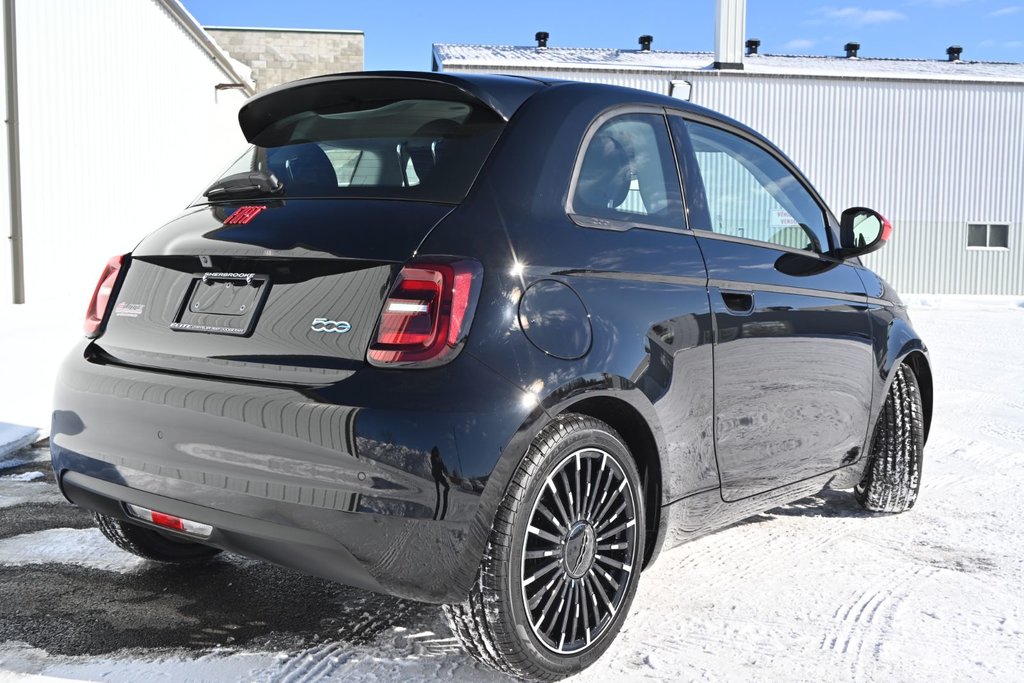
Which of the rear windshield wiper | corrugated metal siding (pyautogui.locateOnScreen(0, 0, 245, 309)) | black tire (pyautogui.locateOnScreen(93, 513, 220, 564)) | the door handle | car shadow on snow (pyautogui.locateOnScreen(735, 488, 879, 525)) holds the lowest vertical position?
car shadow on snow (pyautogui.locateOnScreen(735, 488, 879, 525))

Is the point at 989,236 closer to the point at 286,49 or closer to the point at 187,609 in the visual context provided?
the point at 286,49

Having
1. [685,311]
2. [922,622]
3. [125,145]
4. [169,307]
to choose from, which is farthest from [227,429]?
[125,145]

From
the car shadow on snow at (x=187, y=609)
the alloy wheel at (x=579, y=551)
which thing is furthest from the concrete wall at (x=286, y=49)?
the alloy wheel at (x=579, y=551)

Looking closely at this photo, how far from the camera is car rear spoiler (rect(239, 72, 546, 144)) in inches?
111

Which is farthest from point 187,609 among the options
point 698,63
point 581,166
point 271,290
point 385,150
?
point 698,63

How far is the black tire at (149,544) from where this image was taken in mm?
3395

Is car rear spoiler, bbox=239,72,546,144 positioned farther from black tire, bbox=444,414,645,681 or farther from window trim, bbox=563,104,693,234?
black tire, bbox=444,414,645,681

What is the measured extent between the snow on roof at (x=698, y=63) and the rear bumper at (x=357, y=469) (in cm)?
2166

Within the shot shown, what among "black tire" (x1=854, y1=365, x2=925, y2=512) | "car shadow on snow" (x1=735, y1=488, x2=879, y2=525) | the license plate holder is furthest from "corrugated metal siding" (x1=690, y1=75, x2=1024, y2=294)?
the license plate holder

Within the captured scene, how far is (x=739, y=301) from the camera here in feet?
10.9

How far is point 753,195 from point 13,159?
12.4 m

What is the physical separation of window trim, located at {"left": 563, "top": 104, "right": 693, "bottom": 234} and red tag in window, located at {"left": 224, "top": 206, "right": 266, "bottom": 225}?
34.8 inches

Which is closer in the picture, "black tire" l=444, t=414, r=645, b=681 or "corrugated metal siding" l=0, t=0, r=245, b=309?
"black tire" l=444, t=414, r=645, b=681

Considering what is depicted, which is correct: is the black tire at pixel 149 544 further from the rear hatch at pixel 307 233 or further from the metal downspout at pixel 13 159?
the metal downspout at pixel 13 159
